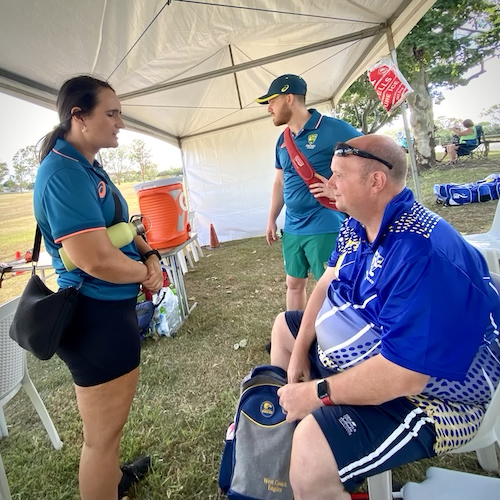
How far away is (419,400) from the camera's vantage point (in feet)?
3.42

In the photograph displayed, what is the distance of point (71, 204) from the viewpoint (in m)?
1.04

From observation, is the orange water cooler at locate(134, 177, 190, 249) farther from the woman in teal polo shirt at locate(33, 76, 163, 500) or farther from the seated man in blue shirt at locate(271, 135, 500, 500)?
the seated man in blue shirt at locate(271, 135, 500, 500)

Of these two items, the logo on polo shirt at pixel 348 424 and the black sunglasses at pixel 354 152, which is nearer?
the logo on polo shirt at pixel 348 424

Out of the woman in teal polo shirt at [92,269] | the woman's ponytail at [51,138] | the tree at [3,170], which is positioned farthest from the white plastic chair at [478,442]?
the tree at [3,170]

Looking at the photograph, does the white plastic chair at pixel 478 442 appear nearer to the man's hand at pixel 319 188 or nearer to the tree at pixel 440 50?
the man's hand at pixel 319 188

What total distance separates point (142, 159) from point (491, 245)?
23.1 ft

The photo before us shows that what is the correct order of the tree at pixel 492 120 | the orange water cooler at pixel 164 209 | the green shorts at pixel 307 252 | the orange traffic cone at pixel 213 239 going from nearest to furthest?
the green shorts at pixel 307 252 → the orange water cooler at pixel 164 209 → the orange traffic cone at pixel 213 239 → the tree at pixel 492 120

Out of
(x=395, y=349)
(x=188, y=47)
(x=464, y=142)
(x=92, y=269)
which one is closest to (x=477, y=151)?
(x=464, y=142)

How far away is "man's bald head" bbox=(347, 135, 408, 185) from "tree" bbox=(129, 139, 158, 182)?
22.6ft

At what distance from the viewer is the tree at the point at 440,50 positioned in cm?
1005

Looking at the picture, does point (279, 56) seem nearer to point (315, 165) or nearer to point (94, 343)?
point (315, 165)

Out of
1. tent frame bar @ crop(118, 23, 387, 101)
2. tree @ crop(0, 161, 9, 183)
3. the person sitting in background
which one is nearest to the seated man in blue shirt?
tent frame bar @ crop(118, 23, 387, 101)

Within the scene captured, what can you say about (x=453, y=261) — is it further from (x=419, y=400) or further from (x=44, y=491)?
(x=44, y=491)

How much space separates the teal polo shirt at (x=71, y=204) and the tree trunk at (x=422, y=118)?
12727 mm
